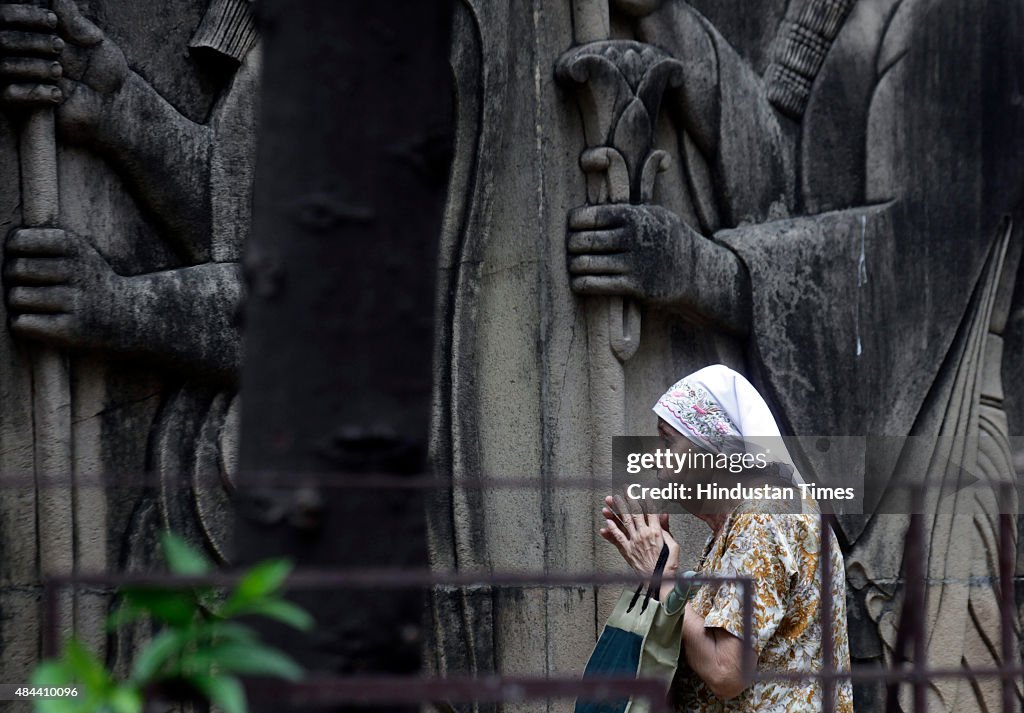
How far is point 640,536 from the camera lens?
296 cm

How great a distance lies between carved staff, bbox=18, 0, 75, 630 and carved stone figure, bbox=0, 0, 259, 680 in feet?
0.07

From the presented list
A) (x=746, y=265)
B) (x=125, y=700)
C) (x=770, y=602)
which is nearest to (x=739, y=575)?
(x=770, y=602)

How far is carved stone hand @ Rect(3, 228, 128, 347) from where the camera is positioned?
3.52 m

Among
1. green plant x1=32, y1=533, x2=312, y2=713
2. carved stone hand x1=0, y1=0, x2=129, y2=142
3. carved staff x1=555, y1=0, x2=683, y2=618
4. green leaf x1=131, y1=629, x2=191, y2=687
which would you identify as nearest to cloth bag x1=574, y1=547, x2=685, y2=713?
carved staff x1=555, y1=0, x2=683, y2=618

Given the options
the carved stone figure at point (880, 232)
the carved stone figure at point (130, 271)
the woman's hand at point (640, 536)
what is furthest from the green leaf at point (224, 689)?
Result: the carved stone figure at point (880, 232)

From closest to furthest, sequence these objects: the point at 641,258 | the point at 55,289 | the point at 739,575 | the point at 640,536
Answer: the point at 739,575 < the point at 640,536 < the point at 55,289 < the point at 641,258

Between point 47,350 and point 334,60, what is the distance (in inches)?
89.8

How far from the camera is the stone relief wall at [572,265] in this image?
362 cm

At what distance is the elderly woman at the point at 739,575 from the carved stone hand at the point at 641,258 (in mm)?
1151

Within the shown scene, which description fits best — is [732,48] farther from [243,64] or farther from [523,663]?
[523,663]

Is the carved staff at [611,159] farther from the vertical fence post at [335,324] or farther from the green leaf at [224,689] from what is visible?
the green leaf at [224,689]

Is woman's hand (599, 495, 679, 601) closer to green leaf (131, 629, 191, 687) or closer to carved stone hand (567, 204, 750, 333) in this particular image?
carved stone hand (567, 204, 750, 333)

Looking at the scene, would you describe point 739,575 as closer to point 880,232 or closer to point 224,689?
point 224,689

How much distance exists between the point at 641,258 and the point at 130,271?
1445 millimetres
